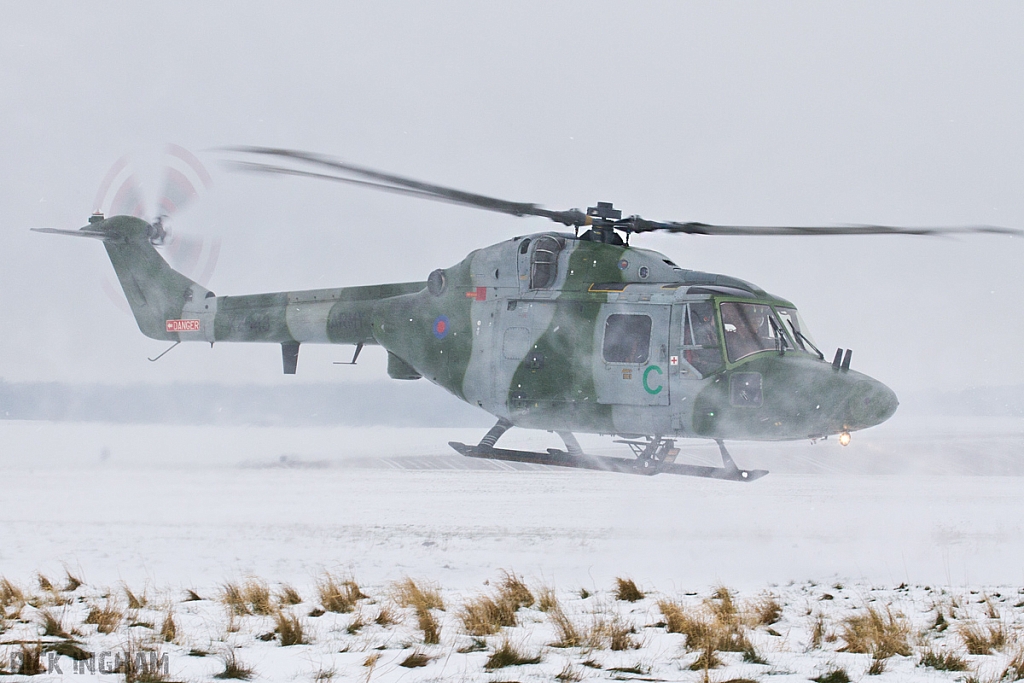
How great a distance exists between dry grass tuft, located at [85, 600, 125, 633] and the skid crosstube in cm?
462

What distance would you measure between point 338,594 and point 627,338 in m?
5.17

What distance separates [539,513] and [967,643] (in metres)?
10.4

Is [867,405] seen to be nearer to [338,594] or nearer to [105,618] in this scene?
[338,594]

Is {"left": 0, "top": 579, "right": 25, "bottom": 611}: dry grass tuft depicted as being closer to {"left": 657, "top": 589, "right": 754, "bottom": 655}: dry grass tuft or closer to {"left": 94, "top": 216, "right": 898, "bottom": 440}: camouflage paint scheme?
{"left": 94, "top": 216, "right": 898, "bottom": 440}: camouflage paint scheme

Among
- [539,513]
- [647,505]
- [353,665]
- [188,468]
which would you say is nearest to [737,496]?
[539,513]

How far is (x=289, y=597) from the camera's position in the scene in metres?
11.9

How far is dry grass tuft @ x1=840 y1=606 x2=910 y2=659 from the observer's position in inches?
361

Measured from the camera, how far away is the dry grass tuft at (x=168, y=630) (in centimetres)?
942

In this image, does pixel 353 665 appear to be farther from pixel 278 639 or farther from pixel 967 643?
pixel 967 643

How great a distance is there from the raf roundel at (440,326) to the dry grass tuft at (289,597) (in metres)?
4.09

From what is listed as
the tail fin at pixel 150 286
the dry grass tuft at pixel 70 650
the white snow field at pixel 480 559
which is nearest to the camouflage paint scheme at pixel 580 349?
the white snow field at pixel 480 559

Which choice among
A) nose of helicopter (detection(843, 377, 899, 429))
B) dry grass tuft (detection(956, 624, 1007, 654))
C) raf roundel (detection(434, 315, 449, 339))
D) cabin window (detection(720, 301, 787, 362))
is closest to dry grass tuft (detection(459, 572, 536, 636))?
raf roundel (detection(434, 315, 449, 339))

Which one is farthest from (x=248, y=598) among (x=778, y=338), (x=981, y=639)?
(x=981, y=639)

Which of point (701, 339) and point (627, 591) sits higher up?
point (701, 339)
